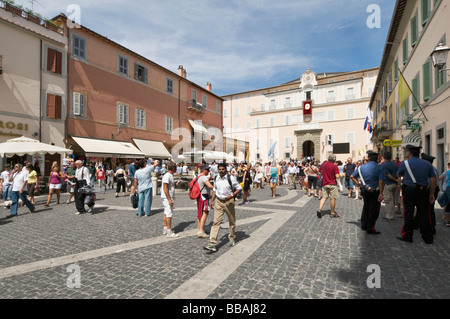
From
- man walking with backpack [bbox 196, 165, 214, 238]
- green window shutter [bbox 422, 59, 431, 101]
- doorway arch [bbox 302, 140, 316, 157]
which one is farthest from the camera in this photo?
doorway arch [bbox 302, 140, 316, 157]

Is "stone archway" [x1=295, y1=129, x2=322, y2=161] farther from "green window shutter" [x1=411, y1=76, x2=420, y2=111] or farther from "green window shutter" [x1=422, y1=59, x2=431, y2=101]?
"green window shutter" [x1=422, y1=59, x2=431, y2=101]

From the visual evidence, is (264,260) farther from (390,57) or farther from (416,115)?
A: (390,57)

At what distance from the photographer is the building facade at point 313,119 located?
1523 inches

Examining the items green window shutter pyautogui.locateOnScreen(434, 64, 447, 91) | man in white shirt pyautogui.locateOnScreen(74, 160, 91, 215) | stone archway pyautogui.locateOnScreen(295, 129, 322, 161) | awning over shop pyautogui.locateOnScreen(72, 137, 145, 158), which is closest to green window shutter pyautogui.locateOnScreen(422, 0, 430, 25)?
green window shutter pyautogui.locateOnScreen(434, 64, 447, 91)

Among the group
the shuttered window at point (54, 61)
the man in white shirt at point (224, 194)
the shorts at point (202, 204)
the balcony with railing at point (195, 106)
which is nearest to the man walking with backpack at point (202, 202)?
the shorts at point (202, 204)

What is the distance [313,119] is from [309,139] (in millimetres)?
3503

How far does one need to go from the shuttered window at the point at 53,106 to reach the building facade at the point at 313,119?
25.8 metres

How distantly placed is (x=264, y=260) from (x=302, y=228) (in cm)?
236

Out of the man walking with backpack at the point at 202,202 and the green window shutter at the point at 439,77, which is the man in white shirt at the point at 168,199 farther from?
the green window shutter at the point at 439,77

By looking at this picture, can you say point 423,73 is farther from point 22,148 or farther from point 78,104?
point 78,104

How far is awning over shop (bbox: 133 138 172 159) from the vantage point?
2223 cm

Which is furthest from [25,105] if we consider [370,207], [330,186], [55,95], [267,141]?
[267,141]

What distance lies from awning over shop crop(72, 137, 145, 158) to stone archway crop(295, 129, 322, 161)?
2798cm

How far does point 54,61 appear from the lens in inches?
646
